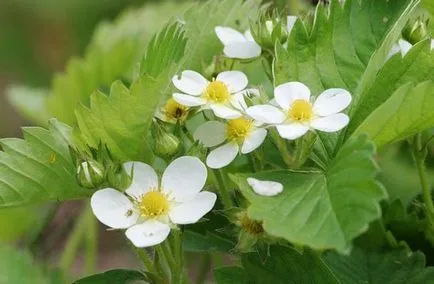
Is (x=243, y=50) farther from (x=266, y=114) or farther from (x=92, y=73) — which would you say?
(x=92, y=73)

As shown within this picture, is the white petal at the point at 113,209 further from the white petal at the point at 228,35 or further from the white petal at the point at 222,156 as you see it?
the white petal at the point at 228,35

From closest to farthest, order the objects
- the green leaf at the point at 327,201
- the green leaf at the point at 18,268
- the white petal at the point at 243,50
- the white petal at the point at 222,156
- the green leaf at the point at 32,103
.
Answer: the green leaf at the point at 327,201
the white petal at the point at 222,156
the white petal at the point at 243,50
the green leaf at the point at 18,268
the green leaf at the point at 32,103

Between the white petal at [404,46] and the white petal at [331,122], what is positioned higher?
the white petal at [404,46]

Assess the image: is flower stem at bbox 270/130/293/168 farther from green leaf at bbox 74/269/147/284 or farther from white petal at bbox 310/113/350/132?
green leaf at bbox 74/269/147/284

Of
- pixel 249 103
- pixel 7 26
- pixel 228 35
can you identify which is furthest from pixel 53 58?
pixel 249 103

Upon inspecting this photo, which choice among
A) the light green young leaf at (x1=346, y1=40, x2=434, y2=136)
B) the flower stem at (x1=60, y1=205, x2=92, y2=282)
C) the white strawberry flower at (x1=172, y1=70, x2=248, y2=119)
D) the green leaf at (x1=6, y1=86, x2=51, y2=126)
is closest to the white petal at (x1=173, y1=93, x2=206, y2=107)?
the white strawberry flower at (x1=172, y1=70, x2=248, y2=119)

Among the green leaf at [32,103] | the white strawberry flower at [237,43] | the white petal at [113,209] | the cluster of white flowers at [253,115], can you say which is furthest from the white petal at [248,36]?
the green leaf at [32,103]

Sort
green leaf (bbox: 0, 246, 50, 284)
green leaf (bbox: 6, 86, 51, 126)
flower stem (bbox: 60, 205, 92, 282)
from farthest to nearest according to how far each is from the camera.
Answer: green leaf (bbox: 6, 86, 51, 126)
flower stem (bbox: 60, 205, 92, 282)
green leaf (bbox: 0, 246, 50, 284)

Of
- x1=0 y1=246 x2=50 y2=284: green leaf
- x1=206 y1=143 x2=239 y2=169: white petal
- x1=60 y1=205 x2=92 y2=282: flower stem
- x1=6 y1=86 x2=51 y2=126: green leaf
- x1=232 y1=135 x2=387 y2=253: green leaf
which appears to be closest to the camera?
x1=232 y1=135 x2=387 y2=253: green leaf
